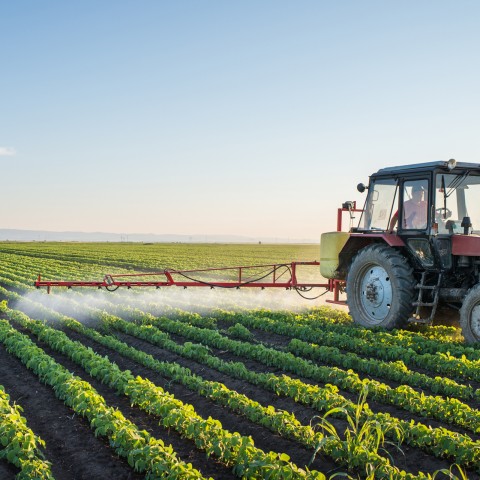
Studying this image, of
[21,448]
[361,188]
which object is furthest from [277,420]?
[361,188]

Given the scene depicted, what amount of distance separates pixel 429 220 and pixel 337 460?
4672 mm

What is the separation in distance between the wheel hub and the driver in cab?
0.88 meters

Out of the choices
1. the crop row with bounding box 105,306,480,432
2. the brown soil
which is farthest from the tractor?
the brown soil

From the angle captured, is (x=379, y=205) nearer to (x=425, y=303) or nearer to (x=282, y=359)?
(x=425, y=303)

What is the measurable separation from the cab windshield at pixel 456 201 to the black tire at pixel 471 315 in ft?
3.45

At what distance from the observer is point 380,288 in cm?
920

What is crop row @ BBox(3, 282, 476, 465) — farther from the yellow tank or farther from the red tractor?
the yellow tank

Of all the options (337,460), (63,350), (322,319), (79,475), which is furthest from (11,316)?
(337,460)

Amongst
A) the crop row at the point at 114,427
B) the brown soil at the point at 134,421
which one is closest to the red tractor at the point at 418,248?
the brown soil at the point at 134,421

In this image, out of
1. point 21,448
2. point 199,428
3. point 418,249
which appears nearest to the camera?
point 21,448

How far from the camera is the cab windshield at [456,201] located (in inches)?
332

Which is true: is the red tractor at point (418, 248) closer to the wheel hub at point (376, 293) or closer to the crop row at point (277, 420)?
the wheel hub at point (376, 293)

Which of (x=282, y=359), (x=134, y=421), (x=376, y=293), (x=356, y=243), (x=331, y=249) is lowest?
(x=134, y=421)

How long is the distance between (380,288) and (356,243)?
1.07 m
